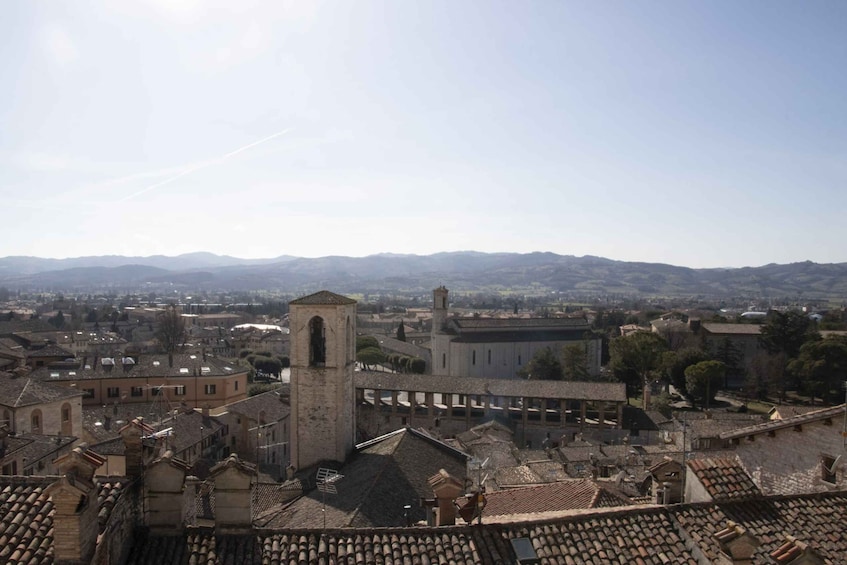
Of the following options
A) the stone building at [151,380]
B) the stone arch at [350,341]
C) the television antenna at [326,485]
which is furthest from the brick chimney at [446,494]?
the stone building at [151,380]

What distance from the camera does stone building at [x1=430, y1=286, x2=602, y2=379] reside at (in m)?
65.9

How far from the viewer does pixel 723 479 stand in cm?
838

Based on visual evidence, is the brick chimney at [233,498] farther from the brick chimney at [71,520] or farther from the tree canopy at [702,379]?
the tree canopy at [702,379]

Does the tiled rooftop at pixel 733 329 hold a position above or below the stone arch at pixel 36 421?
below

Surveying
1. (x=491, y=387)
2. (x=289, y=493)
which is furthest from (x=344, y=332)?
(x=491, y=387)

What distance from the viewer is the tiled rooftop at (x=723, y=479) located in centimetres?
820

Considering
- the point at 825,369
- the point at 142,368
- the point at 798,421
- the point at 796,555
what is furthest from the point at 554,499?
the point at 825,369

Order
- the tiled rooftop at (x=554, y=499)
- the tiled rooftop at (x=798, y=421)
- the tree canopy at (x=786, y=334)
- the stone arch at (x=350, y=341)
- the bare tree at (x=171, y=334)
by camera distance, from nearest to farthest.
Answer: the tiled rooftop at (x=798, y=421) < the tiled rooftop at (x=554, y=499) < the stone arch at (x=350, y=341) < the tree canopy at (x=786, y=334) < the bare tree at (x=171, y=334)

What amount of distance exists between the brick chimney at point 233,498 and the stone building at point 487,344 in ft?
190

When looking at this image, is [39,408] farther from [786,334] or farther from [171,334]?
[786,334]

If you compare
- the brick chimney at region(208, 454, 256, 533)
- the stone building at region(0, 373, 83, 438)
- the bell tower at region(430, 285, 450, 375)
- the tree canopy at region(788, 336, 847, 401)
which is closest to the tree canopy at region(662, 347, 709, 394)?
the tree canopy at region(788, 336, 847, 401)

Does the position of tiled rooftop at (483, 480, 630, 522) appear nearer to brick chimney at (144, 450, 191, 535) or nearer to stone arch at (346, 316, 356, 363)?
brick chimney at (144, 450, 191, 535)

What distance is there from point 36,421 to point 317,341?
13.8 meters

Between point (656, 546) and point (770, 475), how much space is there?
4881 mm
